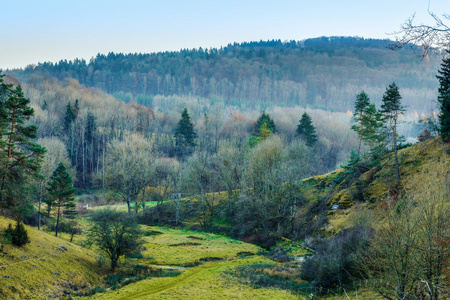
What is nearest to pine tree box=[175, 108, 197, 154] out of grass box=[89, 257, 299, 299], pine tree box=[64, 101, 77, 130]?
pine tree box=[64, 101, 77, 130]

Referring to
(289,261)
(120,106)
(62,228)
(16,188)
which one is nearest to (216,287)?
(289,261)

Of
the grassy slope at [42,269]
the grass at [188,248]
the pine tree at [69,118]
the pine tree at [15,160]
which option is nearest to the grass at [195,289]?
the grassy slope at [42,269]

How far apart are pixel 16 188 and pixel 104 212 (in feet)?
33.1

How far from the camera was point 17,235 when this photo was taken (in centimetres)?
2739

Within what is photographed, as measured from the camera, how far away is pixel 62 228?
4653cm

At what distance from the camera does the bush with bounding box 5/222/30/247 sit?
88.6 feet

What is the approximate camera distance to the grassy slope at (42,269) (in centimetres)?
2331

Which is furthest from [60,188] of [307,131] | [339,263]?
[307,131]

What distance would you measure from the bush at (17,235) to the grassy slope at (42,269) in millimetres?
527

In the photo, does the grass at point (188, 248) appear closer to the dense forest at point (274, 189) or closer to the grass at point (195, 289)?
the dense forest at point (274, 189)

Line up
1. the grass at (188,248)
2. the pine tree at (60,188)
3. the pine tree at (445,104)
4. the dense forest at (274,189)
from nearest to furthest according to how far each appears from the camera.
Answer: the dense forest at (274,189) < the pine tree at (445,104) < the grass at (188,248) < the pine tree at (60,188)

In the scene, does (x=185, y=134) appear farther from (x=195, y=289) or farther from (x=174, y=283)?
(x=195, y=289)

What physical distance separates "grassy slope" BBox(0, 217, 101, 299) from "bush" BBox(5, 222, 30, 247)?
527mm

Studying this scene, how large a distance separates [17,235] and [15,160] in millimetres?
7864
